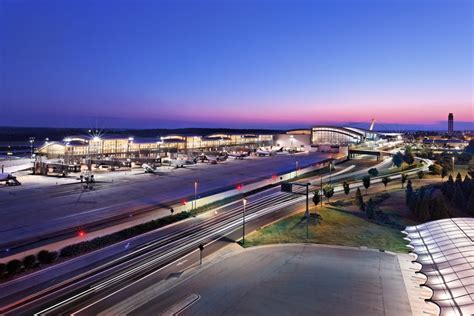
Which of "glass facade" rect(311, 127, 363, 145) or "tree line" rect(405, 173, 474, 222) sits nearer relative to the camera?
"tree line" rect(405, 173, 474, 222)

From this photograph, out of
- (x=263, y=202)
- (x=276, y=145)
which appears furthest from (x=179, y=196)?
(x=276, y=145)

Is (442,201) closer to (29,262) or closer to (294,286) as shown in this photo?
(294,286)

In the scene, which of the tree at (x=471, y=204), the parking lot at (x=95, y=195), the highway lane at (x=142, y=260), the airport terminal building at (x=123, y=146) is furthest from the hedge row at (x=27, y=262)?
the airport terminal building at (x=123, y=146)

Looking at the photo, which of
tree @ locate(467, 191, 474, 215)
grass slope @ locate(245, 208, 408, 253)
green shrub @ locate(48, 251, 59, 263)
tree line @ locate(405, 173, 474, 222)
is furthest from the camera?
tree @ locate(467, 191, 474, 215)

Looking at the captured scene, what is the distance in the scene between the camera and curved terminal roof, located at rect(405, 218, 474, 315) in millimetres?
13549

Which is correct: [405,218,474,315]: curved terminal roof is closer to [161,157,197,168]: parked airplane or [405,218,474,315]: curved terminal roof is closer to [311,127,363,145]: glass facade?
[161,157,197,168]: parked airplane

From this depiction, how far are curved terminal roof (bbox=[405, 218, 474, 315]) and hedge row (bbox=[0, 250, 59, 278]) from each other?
85.1 ft

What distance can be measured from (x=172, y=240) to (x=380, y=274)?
18339 mm

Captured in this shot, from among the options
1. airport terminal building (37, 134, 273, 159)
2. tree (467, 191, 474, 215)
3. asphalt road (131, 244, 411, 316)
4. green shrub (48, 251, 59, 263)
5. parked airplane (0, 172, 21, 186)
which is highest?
airport terminal building (37, 134, 273, 159)

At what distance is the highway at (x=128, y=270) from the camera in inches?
773

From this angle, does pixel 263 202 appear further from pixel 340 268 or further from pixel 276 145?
pixel 276 145

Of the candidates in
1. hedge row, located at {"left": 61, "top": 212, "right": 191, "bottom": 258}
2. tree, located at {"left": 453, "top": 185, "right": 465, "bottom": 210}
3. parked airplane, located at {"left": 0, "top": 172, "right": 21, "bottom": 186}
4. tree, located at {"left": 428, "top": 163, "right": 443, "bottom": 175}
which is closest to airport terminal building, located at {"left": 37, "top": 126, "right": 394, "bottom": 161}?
parked airplane, located at {"left": 0, "top": 172, "right": 21, "bottom": 186}

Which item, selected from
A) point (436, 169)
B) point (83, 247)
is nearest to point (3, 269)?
point (83, 247)

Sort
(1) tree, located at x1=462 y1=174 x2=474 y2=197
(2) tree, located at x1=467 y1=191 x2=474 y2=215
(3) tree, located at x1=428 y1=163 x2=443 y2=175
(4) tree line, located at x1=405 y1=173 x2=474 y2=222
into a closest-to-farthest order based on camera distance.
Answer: (4) tree line, located at x1=405 y1=173 x2=474 y2=222 < (2) tree, located at x1=467 y1=191 x2=474 y2=215 < (1) tree, located at x1=462 y1=174 x2=474 y2=197 < (3) tree, located at x1=428 y1=163 x2=443 y2=175
